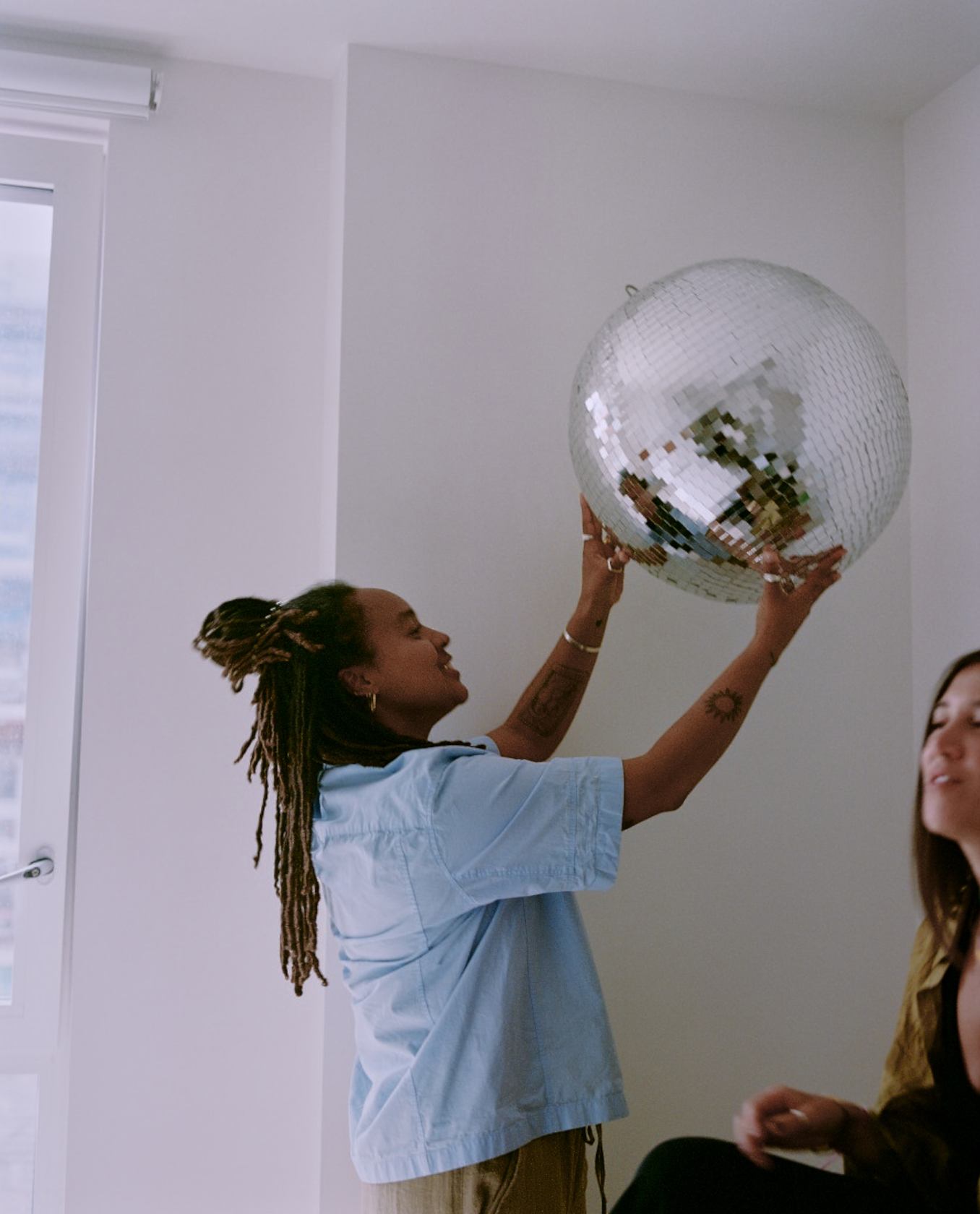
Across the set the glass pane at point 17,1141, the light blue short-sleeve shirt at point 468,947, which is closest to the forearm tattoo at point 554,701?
the light blue short-sleeve shirt at point 468,947

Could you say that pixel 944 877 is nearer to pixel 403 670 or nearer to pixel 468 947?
pixel 468 947

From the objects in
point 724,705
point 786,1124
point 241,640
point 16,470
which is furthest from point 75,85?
point 786,1124

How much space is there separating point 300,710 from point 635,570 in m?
0.74

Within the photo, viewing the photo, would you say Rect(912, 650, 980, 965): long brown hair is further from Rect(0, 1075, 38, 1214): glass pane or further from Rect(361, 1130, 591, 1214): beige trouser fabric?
Rect(0, 1075, 38, 1214): glass pane

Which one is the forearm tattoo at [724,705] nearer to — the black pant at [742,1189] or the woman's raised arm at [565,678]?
the woman's raised arm at [565,678]

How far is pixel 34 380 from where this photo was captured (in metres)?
2.03

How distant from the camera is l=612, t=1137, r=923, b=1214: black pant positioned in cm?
110

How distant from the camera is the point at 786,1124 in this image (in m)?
1.13

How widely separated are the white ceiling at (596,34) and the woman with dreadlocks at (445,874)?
968 millimetres

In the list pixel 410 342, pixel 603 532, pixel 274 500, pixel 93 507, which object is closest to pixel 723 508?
pixel 603 532

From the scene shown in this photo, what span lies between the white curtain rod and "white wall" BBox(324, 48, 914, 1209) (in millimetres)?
337

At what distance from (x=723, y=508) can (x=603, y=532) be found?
0.42 meters

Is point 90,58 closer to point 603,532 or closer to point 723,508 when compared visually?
point 603,532

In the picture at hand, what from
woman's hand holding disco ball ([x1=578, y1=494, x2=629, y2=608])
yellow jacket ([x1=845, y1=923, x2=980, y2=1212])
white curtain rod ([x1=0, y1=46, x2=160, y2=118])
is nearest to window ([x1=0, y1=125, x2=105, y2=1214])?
white curtain rod ([x1=0, y1=46, x2=160, y2=118])
